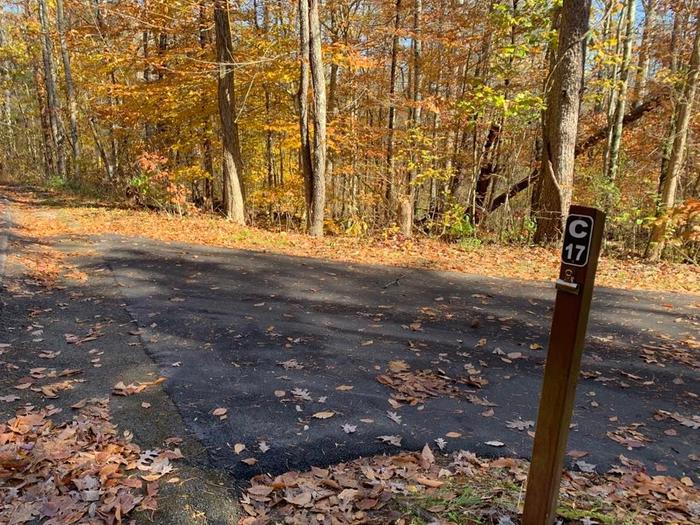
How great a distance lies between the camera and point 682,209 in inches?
351

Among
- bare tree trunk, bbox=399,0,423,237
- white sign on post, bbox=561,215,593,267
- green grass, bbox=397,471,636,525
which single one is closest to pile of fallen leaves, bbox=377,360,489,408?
green grass, bbox=397,471,636,525

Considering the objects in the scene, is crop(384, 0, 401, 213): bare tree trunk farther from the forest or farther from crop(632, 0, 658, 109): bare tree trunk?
crop(632, 0, 658, 109): bare tree trunk

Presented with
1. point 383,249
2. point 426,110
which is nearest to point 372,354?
point 383,249

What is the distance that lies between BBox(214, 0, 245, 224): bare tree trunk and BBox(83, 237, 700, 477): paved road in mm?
5127

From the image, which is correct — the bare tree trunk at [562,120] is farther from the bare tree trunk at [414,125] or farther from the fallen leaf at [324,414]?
the fallen leaf at [324,414]

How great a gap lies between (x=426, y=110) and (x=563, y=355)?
1460 cm

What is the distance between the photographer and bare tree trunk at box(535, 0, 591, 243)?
9.22m

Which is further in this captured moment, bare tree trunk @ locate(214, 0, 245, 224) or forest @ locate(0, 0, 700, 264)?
bare tree trunk @ locate(214, 0, 245, 224)

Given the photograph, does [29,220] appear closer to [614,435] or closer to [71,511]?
[71,511]

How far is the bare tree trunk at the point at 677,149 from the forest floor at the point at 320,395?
2570mm

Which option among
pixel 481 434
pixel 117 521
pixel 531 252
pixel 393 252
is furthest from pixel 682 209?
pixel 117 521

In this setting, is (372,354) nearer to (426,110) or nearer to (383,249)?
(383,249)

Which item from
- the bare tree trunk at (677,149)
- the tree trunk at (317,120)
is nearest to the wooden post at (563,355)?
the bare tree trunk at (677,149)

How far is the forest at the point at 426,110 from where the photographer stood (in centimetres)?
1023
